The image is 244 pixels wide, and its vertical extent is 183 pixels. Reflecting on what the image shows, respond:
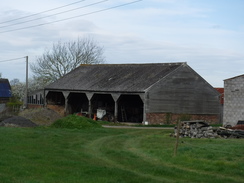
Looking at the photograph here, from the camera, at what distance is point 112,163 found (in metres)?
17.2

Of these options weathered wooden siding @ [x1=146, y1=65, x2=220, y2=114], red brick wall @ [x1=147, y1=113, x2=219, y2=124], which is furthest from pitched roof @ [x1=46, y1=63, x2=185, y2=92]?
red brick wall @ [x1=147, y1=113, x2=219, y2=124]

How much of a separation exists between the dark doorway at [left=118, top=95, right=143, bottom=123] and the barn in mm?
11419

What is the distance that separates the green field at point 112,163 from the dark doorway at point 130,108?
26.5m

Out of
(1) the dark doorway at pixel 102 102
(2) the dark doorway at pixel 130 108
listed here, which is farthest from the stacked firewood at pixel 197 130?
(1) the dark doorway at pixel 102 102

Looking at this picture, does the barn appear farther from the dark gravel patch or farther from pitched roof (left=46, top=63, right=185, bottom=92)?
the dark gravel patch

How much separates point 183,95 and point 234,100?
6.96m

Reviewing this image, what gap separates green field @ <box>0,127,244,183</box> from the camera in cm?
1363

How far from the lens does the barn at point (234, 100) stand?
41.0m

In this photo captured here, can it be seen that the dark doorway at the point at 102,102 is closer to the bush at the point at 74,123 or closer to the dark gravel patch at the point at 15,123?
the bush at the point at 74,123

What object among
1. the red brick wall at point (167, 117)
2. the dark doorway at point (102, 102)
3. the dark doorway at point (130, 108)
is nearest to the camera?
the red brick wall at point (167, 117)

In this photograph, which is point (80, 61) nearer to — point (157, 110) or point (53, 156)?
point (157, 110)

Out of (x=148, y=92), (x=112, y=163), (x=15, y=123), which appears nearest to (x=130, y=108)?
(x=148, y=92)

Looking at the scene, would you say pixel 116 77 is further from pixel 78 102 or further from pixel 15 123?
pixel 15 123

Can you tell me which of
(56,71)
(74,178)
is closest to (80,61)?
(56,71)
